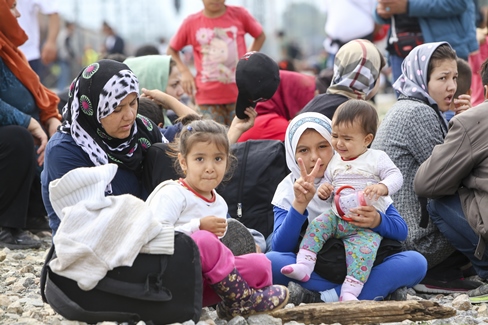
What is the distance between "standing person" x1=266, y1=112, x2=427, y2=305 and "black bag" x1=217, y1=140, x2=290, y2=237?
1.47 ft

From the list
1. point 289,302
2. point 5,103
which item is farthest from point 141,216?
point 5,103

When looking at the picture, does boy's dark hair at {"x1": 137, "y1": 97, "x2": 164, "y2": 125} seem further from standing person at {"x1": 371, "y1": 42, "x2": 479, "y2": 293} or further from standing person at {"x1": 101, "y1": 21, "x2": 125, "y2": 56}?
standing person at {"x1": 101, "y1": 21, "x2": 125, "y2": 56}

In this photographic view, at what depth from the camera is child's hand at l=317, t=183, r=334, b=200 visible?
449 centimetres

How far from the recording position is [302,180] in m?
4.39

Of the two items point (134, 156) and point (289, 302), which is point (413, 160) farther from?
point (134, 156)

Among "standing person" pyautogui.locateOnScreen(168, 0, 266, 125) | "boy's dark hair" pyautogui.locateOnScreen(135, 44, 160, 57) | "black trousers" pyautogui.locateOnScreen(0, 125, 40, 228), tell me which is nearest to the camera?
"black trousers" pyautogui.locateOnScreen(0, 125, 40, 228)

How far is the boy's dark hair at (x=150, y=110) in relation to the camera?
589cm

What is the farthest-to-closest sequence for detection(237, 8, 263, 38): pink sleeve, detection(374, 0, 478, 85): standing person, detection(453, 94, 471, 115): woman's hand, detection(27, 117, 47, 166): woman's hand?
detection(237, 8, 263, 38): pink sleeve → detection(374, 0, 478, 85): standing person → detection(27, 117, 47, 166): woman's hand → detection(453, 94, 471, 115): woman's hand

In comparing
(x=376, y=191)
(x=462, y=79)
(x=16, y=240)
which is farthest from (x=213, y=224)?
(x=16, y=240)

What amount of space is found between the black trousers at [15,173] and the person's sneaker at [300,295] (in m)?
2.65

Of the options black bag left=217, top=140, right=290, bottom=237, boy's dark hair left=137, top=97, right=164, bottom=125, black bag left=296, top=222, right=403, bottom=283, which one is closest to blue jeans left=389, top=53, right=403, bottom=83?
boy's dark hair left=137, top=97, right=164, bottom=125

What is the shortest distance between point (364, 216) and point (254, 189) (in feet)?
3.43

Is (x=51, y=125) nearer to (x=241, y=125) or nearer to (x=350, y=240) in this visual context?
(x=241, y=125)

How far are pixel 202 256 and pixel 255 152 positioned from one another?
163 centimetres
